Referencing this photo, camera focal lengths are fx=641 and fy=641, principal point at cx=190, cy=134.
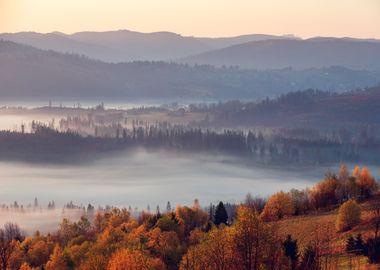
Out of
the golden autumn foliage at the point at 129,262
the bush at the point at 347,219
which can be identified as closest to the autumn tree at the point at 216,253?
the golden autumn foliage at the point at 129,262

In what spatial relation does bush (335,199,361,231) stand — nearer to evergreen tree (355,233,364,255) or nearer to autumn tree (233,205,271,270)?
evergreen tree (355,233,364,255)

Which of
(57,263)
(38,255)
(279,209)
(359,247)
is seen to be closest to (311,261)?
(359,247)

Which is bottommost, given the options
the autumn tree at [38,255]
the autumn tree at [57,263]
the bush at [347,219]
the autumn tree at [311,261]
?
the autumn tree at [38,255]

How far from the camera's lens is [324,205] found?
134 meters

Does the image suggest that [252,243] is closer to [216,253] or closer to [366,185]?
[216,253]

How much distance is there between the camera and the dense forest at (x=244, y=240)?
179ft

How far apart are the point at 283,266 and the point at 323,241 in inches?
1398

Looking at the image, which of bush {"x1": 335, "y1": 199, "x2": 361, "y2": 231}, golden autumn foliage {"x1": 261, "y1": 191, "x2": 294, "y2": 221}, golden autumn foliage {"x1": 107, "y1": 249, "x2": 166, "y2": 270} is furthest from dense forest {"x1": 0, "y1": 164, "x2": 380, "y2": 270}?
golden autumn foliage {"x1": 261, "y1": 191, "x2": 294, "y2": 221}

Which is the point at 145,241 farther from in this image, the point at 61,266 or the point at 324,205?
the point at 324,205

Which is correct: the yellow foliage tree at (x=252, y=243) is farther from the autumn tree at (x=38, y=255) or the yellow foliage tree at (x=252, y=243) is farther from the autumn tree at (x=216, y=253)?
the autumn tree at (x=38, y=255)

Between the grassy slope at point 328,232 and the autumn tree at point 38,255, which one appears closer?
the grassy slope at point 328,232

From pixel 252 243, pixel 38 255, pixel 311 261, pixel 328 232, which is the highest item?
pixel 252 243

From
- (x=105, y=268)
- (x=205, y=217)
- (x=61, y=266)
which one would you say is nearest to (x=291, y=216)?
(x=205, y=217)

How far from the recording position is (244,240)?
177ft
